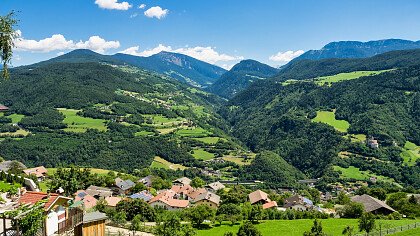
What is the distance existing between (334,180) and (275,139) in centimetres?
5996

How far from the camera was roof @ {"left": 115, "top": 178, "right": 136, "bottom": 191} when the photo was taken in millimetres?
76787

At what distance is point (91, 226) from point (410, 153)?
5597 inches

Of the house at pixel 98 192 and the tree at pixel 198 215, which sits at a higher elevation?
the tree at pixel 198 215

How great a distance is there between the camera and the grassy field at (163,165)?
13325 cm

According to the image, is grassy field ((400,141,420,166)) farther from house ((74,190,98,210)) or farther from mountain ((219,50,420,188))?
house ((74,190,98,210))

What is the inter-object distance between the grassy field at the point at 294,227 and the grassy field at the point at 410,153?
91.7 m

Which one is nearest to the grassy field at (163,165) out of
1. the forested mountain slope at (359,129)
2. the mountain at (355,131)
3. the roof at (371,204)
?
the mountain at (355,131)

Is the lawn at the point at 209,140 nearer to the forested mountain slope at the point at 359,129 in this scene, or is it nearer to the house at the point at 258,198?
the forested mountain slope at the point at 359,129

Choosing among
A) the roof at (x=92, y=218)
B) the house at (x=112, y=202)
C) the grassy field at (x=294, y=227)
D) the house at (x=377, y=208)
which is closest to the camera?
the roof at (x=92, y=218)

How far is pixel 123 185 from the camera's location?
255ft

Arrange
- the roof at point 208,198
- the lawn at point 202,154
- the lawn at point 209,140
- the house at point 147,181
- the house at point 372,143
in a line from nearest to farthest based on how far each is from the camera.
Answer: the roof at point 208,198 < the house at point 147,181 < the house at point 372,143 < the lawn at point 202,154 < the lawn at point 209,140

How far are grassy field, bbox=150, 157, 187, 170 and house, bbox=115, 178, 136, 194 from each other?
5179cm

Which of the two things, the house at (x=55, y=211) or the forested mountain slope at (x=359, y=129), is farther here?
the forested mountain slope at (x=359, y=129)

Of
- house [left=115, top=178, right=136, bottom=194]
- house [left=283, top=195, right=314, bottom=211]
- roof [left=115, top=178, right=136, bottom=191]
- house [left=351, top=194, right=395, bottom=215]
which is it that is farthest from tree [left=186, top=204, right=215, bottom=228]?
roof [left=115, top=178, right=136, bottom=191]
